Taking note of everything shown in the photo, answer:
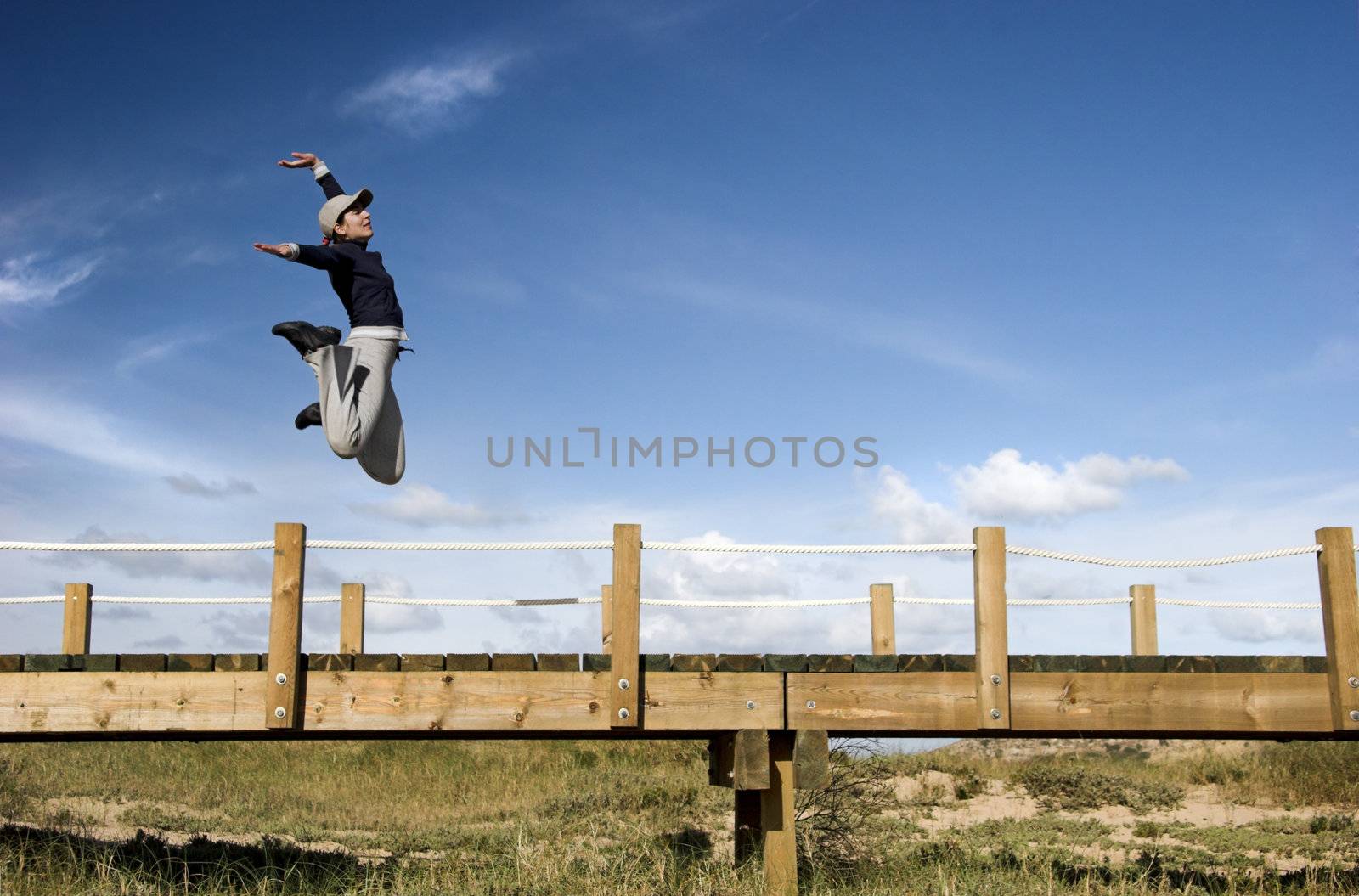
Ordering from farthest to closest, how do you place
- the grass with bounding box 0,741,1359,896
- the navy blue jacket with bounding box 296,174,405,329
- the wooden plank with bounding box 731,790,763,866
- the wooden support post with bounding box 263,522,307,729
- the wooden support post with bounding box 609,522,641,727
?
the wooden plank with bounding box 731,790,763,866, the grass with bounding box 0,741,1359,896, the navy blue jacket with bounding box 296,174,405,329, the wooden support post with bounding box 609,522,641,727, the wooden support post with bounding box 263,522,307,729

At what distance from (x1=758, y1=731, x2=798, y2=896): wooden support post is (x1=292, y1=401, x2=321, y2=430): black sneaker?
11.9ft

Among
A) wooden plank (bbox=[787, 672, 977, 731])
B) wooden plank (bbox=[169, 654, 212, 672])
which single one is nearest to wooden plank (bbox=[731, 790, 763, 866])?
wooden plank (bbox=[787, 672, 977, 731])

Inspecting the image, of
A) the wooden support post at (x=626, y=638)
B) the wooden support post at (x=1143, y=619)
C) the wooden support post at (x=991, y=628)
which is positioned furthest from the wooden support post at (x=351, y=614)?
the wooden support post at (x=1143, y=619)

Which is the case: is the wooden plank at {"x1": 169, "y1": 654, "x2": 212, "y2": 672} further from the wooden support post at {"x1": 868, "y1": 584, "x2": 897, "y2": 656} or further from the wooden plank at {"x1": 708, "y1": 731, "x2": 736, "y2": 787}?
the wooden support post at {"x1": 868, "y1": 584, "x2": 897, "y2": 656}

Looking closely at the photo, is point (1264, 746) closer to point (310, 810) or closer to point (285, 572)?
point (310, 810)

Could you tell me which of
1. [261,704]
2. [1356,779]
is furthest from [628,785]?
[1356,779]

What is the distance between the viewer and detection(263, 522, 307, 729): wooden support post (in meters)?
6.91

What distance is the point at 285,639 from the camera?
6.91 meters

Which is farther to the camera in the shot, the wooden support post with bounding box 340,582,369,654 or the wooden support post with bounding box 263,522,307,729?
the wooden support post with bounding box 340,582,369,654

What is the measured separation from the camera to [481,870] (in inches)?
320

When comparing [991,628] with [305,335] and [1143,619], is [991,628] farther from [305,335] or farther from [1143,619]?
[1143,619]

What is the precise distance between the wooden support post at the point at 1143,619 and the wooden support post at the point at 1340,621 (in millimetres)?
4714

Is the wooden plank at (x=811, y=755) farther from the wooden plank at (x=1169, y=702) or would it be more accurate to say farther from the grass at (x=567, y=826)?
the wooden plank at (x=1169, y=702)

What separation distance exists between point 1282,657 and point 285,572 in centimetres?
634
